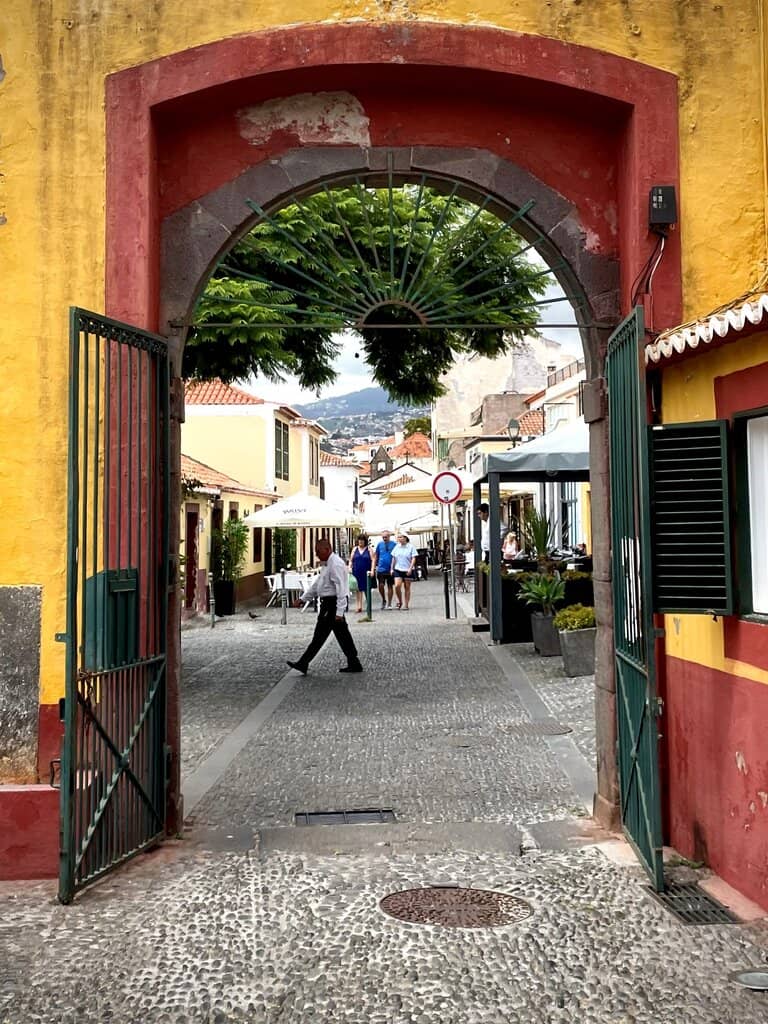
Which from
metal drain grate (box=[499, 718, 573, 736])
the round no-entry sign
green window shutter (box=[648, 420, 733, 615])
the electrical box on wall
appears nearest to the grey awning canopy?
the round no-entry sign

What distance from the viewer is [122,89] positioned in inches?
245

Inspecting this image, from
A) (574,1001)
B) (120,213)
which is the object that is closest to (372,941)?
(574,1001)

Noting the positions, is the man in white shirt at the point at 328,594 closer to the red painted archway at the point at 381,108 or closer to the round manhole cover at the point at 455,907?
the red painted archway at the point at 381,108

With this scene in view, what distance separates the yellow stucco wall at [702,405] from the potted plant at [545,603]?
746 cm

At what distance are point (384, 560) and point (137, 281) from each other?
61.3 ft

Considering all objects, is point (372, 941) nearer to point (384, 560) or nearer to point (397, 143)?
point (397, 143)

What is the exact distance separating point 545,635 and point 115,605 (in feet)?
28.9

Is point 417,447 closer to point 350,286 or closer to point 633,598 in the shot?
point 350,286

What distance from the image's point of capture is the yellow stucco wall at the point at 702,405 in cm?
496

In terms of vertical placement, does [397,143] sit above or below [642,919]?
above

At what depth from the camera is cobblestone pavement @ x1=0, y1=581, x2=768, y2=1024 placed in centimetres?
397

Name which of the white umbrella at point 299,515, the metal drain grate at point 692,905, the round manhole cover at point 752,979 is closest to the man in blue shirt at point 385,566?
the white umbrella at point 299,515

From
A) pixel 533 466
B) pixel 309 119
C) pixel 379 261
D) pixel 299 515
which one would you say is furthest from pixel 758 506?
pixel 299 515

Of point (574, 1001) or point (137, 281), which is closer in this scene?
point (574, 1001)
